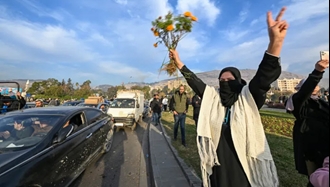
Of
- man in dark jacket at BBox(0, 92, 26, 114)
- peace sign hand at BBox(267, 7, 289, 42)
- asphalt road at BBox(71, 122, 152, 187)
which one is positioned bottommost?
asphalt road at BBox(71, 122, 152, 187)

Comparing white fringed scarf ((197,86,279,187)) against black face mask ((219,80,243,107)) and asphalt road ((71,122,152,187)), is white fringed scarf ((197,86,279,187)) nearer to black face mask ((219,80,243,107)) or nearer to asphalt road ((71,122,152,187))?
black face mask ((219,80,243,107))

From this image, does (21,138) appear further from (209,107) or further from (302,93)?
(302,93)

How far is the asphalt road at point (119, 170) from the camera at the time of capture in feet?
13.5

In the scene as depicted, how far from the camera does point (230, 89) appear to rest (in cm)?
183

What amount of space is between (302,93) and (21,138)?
4115mm

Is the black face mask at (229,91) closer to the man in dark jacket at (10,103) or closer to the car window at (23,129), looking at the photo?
the car window at (23,129)

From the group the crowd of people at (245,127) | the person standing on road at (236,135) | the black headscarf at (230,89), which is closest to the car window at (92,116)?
the crowd of people at (245,127)

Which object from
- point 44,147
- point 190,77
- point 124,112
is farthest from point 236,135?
point 124,112

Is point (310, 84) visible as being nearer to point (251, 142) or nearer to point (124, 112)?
point (251, 142)

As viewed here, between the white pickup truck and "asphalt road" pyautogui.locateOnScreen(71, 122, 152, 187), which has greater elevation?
the white pickup truck

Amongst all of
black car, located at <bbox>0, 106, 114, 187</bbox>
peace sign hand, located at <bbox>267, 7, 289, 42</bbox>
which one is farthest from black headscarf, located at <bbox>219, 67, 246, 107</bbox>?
black car, located at <bbox>0, 106, 114, 187</bbox>

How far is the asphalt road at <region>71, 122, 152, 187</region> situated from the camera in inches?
162

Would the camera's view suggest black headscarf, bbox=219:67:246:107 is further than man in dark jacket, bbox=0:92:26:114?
No

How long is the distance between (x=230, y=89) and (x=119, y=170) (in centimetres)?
401
